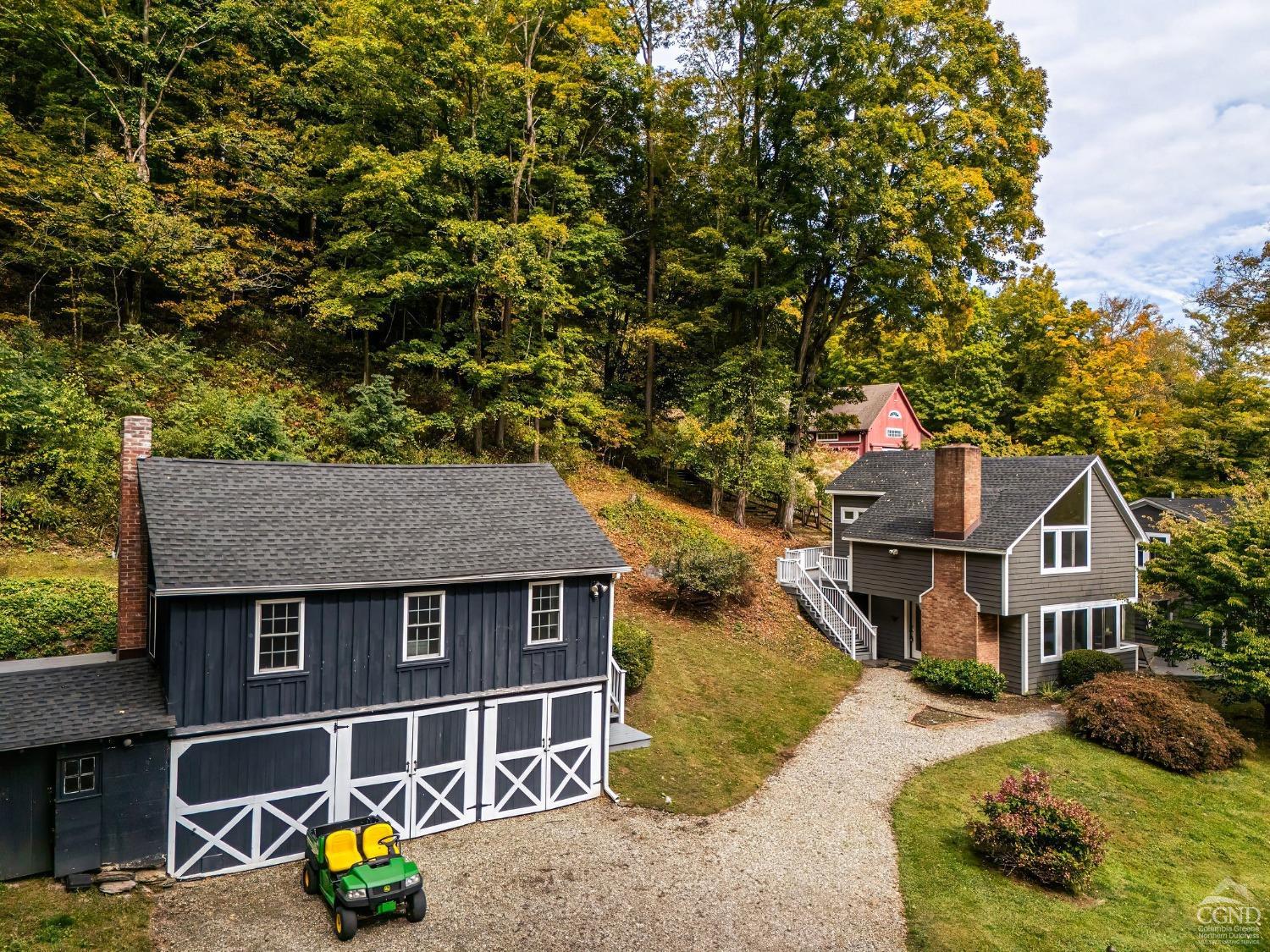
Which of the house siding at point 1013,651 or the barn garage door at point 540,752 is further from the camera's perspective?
the house siding at point 1013,651

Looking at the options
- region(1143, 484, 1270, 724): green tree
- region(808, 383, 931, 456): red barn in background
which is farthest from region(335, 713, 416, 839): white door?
region(808, 383, 931, 456): red barn in background

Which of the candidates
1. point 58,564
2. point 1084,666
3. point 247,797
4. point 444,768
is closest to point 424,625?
point 444,768

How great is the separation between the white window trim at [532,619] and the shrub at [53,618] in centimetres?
858

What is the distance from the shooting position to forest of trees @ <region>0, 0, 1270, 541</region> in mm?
22500

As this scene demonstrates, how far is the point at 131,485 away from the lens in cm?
1234

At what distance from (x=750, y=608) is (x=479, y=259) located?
1662cm

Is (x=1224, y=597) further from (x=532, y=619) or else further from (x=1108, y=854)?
(x=532, y=619)

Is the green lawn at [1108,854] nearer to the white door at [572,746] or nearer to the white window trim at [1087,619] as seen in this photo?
the white window trim at [1087,619]

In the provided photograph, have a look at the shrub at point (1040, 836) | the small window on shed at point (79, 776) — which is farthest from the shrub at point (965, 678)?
the small window on shed at point (79, 776)

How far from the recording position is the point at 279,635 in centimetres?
1137

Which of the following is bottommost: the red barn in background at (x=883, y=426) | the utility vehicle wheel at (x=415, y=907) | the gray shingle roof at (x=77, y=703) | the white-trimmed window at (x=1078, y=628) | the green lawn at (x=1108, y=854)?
the green lawn at (x=1108, y=854)

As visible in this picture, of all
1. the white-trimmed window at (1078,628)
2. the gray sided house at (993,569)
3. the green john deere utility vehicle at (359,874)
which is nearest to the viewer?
the green john deere utility vehicle at (359,874)

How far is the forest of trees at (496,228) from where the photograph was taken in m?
22.5

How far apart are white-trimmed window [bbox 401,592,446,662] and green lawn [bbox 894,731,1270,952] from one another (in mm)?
9136
